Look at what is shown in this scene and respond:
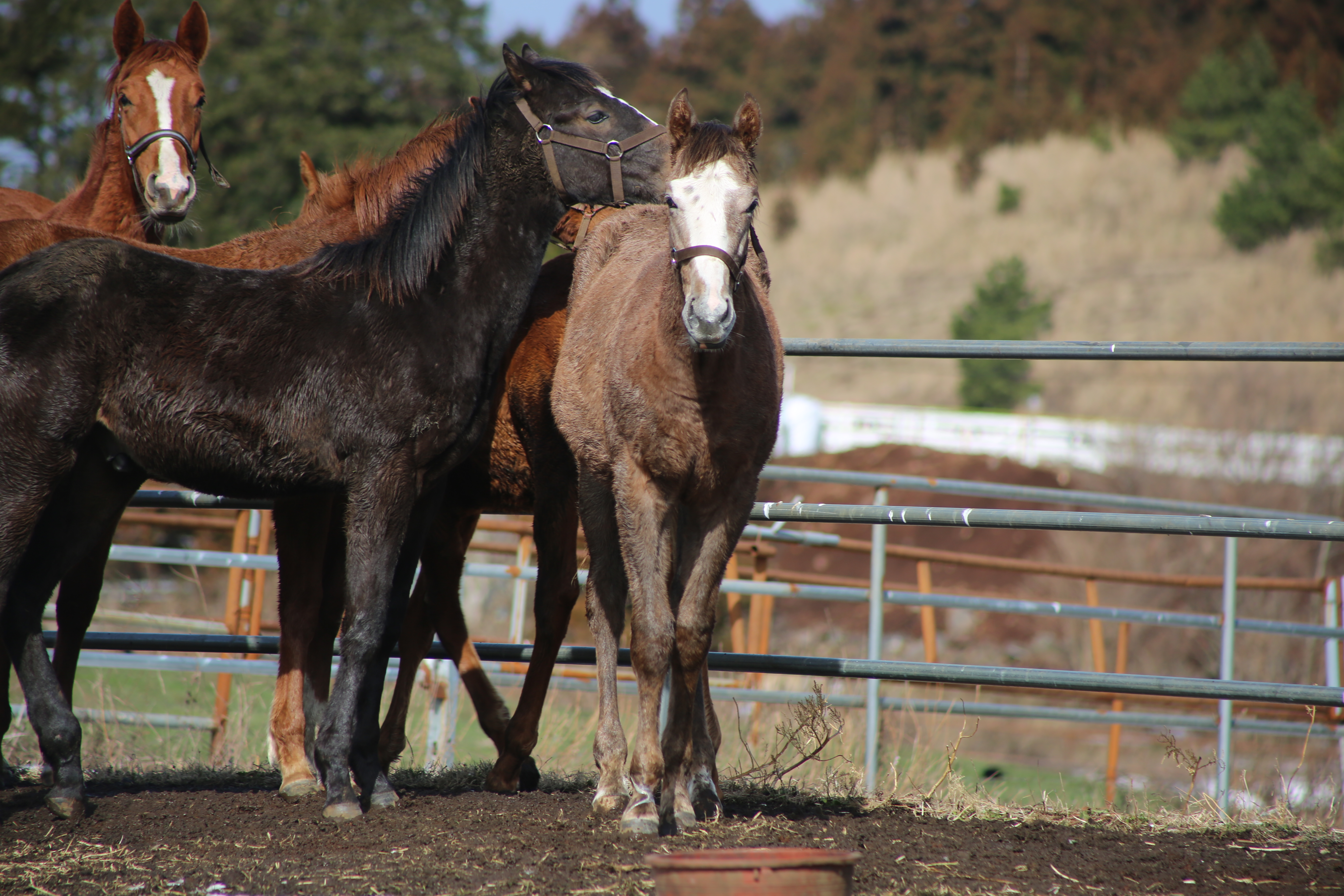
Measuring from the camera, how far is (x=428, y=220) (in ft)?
13.6

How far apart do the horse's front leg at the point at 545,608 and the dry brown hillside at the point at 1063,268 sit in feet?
82.2

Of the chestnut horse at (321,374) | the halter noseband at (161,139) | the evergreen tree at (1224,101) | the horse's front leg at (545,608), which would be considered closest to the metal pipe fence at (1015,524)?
the horse's front leg at (545,608)

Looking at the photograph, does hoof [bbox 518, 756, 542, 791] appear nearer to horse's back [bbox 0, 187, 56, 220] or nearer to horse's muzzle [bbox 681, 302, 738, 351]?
horse's muzzle [bbox 681, 302, 738, 351]

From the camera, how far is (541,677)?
4.55 meters

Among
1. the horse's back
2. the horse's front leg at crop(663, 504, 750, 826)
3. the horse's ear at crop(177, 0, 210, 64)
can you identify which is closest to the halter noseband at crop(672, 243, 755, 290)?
the horse's front leg at crop(663, 504, 750, 826)

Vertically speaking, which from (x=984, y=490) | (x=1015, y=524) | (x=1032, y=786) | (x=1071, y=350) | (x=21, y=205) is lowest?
(x=1032, y=786)

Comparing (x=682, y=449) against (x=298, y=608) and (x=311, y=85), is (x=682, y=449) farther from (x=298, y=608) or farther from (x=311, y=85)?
(x=311, y=85)

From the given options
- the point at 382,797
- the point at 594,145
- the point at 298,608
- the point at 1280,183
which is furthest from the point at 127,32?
the point at 1280,183

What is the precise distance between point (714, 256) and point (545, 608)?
1745 mm

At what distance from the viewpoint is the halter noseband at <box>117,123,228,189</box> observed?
16.8ft

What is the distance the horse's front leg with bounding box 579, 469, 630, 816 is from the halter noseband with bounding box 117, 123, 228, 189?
2.29m

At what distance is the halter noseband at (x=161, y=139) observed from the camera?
5129 millimetres

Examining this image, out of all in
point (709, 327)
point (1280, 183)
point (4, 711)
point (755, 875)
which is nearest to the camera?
point (755, 875)

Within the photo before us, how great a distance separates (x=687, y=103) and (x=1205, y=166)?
54.8m
